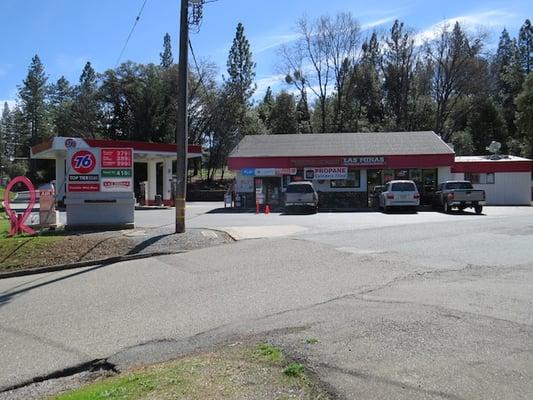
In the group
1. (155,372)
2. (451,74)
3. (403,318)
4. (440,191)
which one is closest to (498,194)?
(440,191)

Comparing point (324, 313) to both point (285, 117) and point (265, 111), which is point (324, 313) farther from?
point (265, 111)

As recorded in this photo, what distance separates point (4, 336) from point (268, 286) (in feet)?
14.0

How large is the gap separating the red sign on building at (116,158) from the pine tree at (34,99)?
8973cm

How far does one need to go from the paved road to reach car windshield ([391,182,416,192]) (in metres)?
16.1

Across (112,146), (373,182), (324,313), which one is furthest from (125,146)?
(324,313)

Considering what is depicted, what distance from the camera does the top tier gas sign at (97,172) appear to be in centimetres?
1855

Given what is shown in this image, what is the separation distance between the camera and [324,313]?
755 cm

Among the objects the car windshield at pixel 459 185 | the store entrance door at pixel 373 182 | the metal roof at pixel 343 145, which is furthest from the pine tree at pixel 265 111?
the car windshield at pixel 459 185

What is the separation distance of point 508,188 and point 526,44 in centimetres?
4981

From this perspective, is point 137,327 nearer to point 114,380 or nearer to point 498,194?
point 114,380

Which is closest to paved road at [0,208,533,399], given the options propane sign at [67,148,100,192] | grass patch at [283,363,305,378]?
grass patch at [283,363,305,378]

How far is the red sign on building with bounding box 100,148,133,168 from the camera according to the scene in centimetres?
1888

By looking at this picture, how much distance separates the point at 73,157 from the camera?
18.7m

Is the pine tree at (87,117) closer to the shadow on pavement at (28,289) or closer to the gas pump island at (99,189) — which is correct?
the gas pump island at (99,189)
